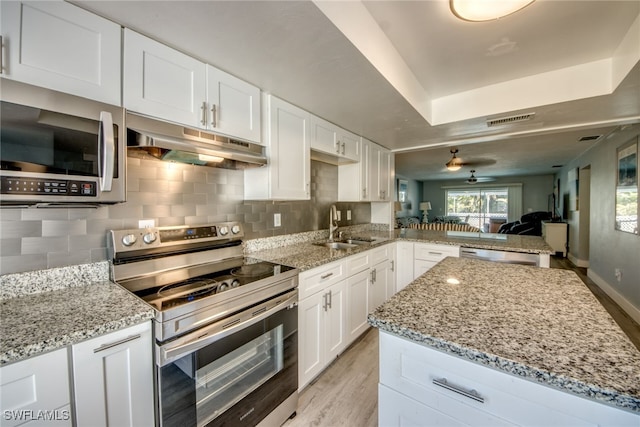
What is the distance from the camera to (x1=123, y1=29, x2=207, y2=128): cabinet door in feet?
3.95

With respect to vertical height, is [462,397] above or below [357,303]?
above

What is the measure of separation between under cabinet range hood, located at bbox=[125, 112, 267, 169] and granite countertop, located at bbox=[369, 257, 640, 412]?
1.17 metres

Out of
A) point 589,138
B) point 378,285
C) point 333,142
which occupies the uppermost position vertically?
point 589,138

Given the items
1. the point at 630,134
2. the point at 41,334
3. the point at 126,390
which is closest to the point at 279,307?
the point at 126,390

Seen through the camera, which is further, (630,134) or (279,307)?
(630,134)

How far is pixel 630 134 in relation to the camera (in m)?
3.02

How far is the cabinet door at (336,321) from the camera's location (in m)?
2.00

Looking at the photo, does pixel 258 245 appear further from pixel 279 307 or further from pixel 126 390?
pixel 126 390

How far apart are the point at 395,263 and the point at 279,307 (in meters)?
2.02

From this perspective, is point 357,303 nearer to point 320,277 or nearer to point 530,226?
point 320,277

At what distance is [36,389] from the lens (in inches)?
31.4

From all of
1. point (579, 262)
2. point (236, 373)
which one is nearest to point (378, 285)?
point (236, 373)

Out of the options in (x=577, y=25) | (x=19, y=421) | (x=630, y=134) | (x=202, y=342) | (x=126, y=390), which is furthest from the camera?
(x=630, y=134)

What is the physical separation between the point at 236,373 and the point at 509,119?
2.96 metres
